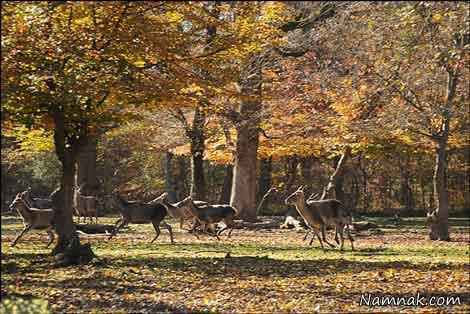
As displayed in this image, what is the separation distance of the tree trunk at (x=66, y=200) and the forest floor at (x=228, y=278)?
397 millimetres

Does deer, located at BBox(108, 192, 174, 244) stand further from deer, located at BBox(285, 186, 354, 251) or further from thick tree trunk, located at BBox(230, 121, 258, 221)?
thick tree trunk, located at BBox(230, 121, 258, 221)

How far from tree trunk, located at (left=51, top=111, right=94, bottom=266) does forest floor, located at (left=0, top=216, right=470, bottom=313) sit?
397 mm

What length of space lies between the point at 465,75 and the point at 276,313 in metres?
15.0

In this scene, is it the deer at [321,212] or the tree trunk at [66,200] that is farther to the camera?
the deer at [321,212]

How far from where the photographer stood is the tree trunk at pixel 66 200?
13.1m

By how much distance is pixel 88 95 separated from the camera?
12.1m

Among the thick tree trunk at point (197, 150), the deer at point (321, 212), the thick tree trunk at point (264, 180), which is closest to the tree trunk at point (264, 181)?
the thick tree trunk at point (264, 180)

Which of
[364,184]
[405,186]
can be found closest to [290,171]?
[364,184]

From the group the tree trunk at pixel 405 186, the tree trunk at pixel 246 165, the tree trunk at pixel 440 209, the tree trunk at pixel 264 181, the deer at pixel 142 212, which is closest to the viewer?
the deer at pixel 142 212

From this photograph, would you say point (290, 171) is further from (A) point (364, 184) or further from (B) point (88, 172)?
(B) point (88, 172)

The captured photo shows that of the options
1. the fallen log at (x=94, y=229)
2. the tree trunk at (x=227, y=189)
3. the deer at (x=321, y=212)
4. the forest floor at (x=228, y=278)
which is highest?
the tree trunk at (x=227, y=189)

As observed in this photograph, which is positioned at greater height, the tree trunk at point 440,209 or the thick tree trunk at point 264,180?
the thick tree trunk at point 264,180

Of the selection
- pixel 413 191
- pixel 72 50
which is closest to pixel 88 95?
pixel 72 50

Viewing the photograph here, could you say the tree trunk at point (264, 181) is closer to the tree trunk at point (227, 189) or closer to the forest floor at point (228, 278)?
the tree trunk at point (227, 189)
